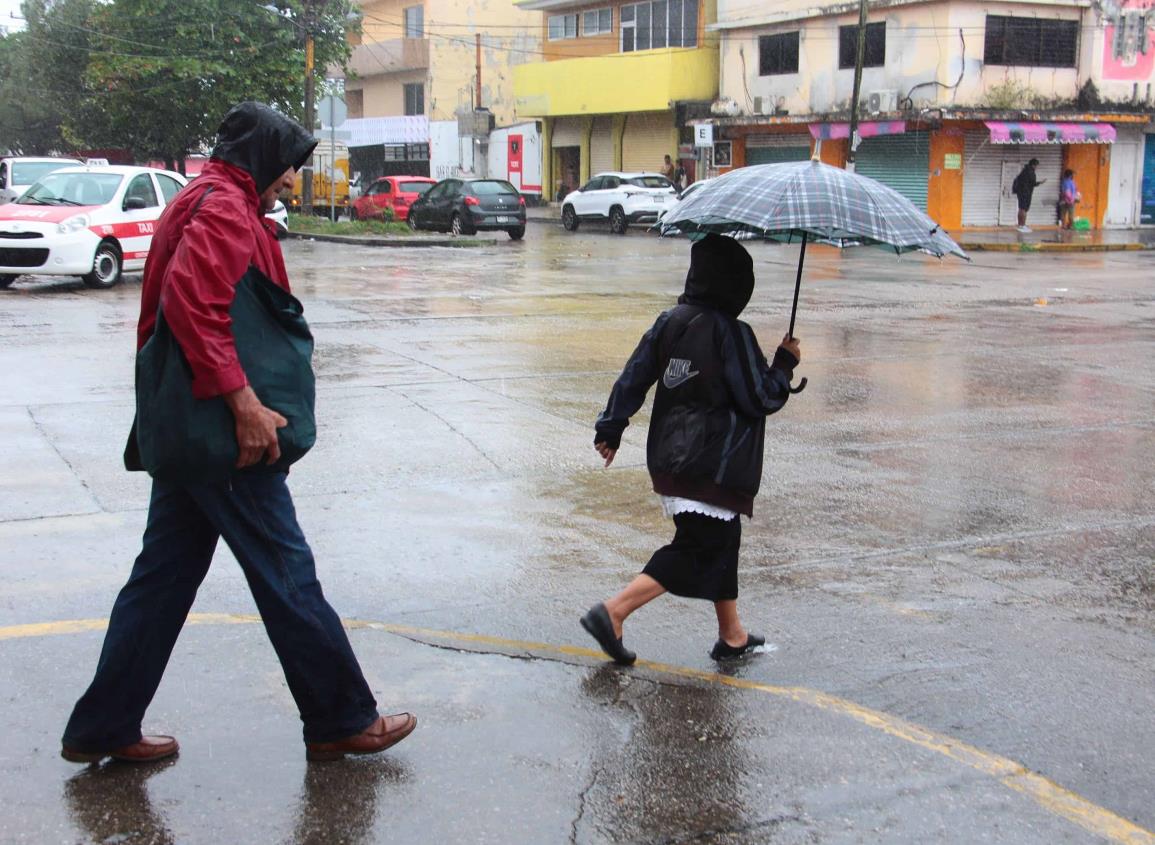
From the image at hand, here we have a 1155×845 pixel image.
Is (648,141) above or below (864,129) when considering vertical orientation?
above

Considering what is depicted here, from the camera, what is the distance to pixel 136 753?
3693mm

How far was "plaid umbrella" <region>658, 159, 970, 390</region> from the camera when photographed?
179 inches

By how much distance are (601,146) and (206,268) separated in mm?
46216

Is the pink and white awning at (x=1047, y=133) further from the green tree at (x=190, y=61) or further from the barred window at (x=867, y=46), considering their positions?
the green tree at (x=190, y=61)

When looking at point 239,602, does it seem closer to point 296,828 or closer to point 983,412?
point 296,828

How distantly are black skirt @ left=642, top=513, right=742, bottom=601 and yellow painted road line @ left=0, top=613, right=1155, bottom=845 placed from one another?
290 millimetres

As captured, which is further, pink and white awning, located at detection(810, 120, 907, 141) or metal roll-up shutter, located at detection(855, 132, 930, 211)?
metal roll-up shutter, located at detection(855, 132, 930, 211)

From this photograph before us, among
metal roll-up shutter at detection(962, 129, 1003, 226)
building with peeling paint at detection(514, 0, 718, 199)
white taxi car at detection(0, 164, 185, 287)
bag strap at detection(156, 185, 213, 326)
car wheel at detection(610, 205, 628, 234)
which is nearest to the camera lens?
bag strap at detection(156, 185, 213, 326)

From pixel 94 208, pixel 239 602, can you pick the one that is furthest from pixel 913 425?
pixel 94 208

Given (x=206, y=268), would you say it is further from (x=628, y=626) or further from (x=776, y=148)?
(x=776, y=148)

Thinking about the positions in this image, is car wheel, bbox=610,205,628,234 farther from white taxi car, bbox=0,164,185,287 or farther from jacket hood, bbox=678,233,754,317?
jacket hood, bbox=678,233,754,317

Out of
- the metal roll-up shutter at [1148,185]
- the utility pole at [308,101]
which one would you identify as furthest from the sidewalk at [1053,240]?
the utility pole at [308,101]

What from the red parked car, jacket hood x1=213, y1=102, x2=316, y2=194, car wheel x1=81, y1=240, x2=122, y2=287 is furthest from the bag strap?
the red parked car

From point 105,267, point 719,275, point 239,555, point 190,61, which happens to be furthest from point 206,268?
point 190,61
